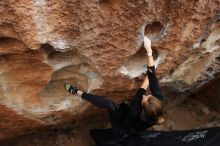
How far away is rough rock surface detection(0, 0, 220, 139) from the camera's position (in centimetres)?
192


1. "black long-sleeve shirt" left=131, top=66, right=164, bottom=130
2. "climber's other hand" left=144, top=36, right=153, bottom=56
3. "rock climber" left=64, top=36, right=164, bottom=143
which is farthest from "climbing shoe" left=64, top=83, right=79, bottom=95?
"climber's other hand" left=144, top=36, right=153, bottom=56

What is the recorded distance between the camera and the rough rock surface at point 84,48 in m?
1.92

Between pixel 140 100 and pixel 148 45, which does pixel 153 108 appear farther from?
pixel 148 45

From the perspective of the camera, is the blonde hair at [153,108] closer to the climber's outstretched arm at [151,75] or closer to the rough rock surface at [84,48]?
the climber's outstretched arm at [151,75]

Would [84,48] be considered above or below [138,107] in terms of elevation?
above

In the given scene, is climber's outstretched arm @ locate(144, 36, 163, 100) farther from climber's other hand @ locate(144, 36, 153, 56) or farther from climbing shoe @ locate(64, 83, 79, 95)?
climbing shoe @ locate(64, 83, 79, 95)

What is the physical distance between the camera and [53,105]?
2393 millimetres

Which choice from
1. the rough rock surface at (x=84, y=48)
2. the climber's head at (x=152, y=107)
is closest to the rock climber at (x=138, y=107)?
the climber's head at (x=152, y=107)

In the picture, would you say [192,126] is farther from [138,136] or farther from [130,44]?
[130,44]

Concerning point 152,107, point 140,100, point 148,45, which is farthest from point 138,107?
point 148,45

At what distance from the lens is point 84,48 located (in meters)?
2.10

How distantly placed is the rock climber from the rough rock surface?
0.13 metres

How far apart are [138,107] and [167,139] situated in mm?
397

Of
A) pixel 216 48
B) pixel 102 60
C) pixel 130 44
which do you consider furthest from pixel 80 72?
pixel 216 48
